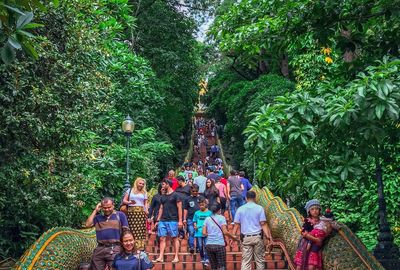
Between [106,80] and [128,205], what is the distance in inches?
96.5

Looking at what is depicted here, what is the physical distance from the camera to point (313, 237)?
6.89 meters

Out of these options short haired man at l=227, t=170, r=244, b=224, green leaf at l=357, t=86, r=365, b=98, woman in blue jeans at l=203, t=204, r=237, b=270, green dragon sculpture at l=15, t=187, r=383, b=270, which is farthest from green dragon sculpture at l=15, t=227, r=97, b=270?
short haired man at l=227, t=170, r=244, b=224

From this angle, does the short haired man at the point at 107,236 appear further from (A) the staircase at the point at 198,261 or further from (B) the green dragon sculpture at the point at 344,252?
(A) the staircase at the point at 198,261

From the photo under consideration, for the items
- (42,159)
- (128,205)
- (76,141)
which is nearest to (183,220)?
(128,205)

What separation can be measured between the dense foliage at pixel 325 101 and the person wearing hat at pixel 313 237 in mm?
296

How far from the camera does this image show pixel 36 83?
8.38 m

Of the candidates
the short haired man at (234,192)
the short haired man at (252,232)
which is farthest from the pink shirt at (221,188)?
the short haired man at (252,232)

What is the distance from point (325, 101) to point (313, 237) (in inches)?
91.5

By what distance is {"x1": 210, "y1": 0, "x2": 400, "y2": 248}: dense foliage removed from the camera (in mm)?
4671

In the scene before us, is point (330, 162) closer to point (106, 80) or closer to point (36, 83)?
point (36, 83)

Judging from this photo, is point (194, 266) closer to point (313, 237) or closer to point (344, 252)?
point (313, 237)

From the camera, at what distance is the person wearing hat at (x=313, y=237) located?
691 centimetres

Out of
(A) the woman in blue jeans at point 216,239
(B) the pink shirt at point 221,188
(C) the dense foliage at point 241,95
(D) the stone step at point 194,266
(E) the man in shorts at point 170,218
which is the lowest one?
(D) the stone step at point 194,266

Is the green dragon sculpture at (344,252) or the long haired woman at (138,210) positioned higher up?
the long haired woman at (138,210)
